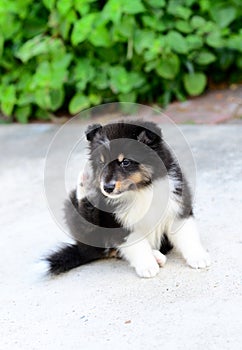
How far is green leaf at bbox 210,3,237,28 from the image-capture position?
6.34 metres

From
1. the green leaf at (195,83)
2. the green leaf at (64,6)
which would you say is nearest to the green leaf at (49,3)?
the green leaf at (64,6)

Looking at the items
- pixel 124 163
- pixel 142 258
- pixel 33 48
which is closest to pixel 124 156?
pixel 124 163

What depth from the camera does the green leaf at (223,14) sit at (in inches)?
250

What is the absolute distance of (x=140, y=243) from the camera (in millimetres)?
3535

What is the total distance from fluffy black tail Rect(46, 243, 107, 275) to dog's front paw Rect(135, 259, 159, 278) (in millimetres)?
282

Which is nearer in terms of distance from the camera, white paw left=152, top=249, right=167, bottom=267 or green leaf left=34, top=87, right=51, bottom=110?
white paw left=152, top=249, right=167, bottom=267

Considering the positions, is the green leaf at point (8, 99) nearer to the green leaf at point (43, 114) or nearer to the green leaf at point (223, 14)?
the green leaf at point (43, 114)

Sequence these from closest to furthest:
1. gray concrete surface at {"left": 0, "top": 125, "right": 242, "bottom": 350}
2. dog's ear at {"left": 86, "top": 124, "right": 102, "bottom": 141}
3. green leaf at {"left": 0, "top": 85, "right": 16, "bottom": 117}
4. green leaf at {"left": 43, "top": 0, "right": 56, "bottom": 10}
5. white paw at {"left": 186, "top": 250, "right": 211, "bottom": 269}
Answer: gray concrete surface at {"left": 0, "top": 125, "right": 242, "bottom": 350}, dog's ear at {"left": 86, "top": 124, "right": 102, "bottom": 141}, white paw at {"left": 186, "top": 250, "right": 211, "bottom": 269}, green leaf at {"left": 43, "top": 0, "right": 56, "bottom": 10}, green leaf at {"left": 0, "top": 85, "right": 16, "bottom": 117}

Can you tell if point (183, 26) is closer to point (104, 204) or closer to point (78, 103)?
point (78, 103)

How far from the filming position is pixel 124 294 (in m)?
3.38

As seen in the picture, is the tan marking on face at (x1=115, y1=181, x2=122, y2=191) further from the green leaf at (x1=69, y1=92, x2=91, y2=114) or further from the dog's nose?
the green leaf at (x1=69, y1=92, x2=91, y2=114)

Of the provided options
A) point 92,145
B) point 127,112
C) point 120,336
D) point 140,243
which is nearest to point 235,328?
point 120,336

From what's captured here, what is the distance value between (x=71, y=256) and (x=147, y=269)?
0.47 meters

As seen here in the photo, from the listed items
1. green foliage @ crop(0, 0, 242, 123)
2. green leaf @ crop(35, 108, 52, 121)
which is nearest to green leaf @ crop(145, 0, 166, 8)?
green foliage @ crop(0, 0, 242, 123)
